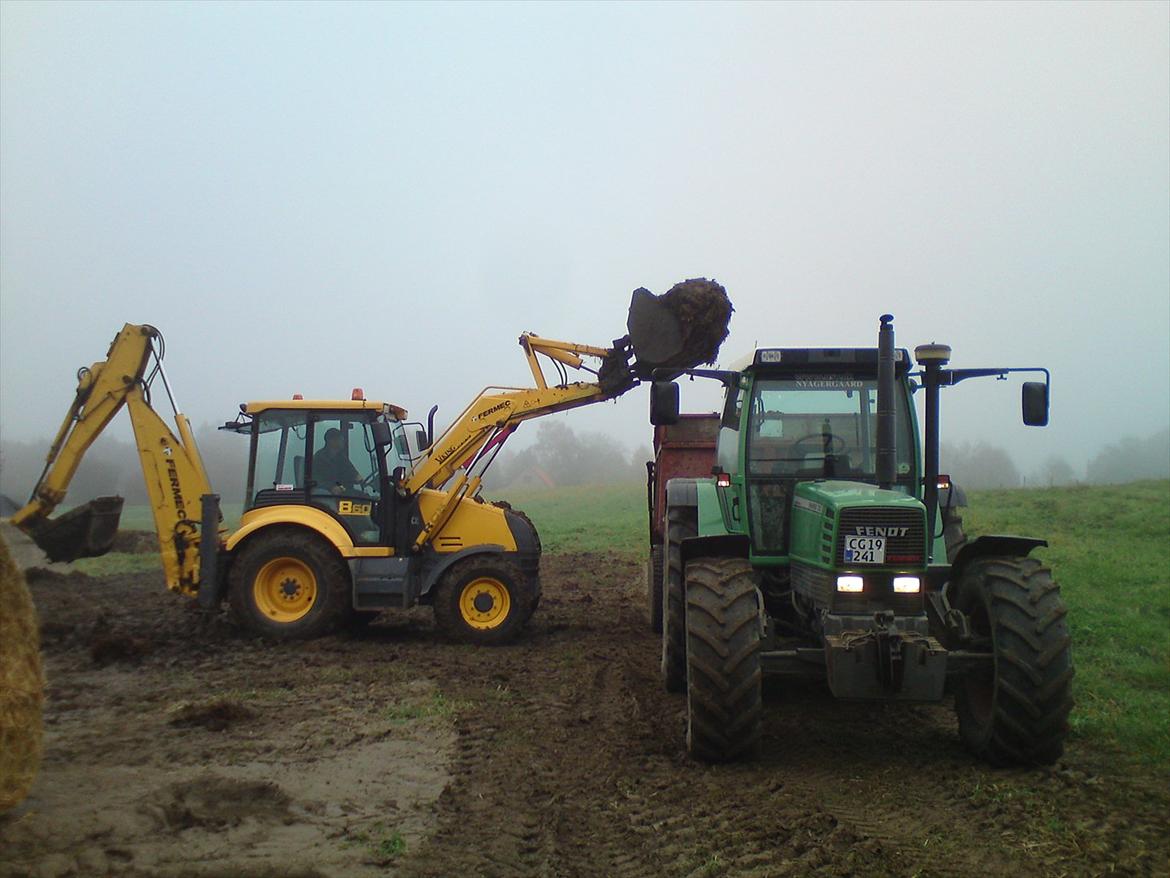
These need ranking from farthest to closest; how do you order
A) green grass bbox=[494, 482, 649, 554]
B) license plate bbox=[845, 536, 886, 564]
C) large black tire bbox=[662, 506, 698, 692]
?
green grass bbox=[494, 482, 649, 554] → large black tire bbox=[662, 506, 698, 692] → license plate bbox=[845, 536, 886, 564]

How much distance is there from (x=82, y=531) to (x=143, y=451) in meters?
2.54

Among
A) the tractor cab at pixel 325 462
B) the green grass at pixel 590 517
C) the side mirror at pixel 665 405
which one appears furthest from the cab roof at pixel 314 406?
the green grass at pixel 590 517

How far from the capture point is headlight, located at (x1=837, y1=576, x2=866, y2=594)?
5.89 m

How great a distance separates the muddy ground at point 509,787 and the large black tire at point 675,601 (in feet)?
0.68

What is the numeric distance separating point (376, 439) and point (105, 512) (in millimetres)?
4441

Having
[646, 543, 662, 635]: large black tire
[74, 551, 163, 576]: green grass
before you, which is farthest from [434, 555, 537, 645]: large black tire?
[74, 551, 163, 576]: green grass

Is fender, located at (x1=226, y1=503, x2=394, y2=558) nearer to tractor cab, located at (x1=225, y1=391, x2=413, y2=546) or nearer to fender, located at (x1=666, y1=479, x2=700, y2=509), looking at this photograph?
tractor cab, located at (x1=225, y1=391, x2=413, y2=546)

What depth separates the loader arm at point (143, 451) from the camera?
1016 centimetres

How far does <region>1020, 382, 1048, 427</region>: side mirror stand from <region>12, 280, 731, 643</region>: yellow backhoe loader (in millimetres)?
4045

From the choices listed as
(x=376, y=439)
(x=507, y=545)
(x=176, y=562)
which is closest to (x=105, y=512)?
(x=176, y=562)

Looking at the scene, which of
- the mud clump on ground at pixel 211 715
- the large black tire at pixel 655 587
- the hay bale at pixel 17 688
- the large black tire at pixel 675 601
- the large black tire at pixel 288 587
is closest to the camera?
the hay bale at pixel 17 688

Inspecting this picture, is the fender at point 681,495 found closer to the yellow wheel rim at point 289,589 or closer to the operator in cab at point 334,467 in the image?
the operator in cab at point 334,467

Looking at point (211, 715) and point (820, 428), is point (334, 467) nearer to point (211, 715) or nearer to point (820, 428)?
point (211, 715)

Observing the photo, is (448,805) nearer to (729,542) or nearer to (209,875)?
(209,875)
